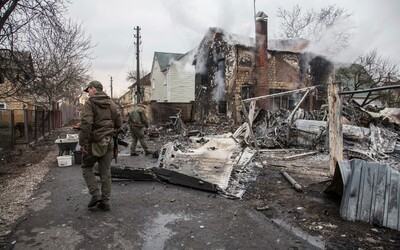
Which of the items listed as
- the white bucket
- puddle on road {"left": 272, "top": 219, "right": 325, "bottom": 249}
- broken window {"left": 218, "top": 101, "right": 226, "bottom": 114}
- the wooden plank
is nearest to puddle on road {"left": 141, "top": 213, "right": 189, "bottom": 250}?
puddle on road {"left": 272, "top": 219, "right": 325, "bottom": 249}

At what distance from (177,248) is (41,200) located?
294cm

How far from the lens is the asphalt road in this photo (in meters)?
3.40

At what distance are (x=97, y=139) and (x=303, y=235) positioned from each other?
3121 millimetres

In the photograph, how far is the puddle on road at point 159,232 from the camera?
339 centimetres

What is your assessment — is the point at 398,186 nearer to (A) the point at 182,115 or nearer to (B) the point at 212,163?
(B) the point at 212,163

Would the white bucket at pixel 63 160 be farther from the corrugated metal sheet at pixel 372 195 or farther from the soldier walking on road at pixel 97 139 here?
the corrugated metal sheet at pixel 372 195

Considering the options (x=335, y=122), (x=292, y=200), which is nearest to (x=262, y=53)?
(x=335, y=122)

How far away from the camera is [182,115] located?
842 inches

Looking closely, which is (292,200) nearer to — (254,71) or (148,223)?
(148,223)

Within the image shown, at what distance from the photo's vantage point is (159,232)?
3721 mm

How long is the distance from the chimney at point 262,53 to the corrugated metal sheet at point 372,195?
40.2ft

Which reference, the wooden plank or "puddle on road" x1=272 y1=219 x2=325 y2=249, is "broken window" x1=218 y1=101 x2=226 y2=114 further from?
"puddle on road" x1=272 y1=219 x2=325 y2=249

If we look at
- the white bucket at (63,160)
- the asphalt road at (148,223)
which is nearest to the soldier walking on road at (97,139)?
the asphalt road at (148,223)

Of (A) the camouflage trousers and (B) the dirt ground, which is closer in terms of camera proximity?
(B) the dirt ground
